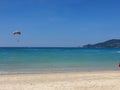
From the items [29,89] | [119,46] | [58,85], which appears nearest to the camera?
[29,89]

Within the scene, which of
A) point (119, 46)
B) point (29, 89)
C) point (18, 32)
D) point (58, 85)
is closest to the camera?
point (29, 89)

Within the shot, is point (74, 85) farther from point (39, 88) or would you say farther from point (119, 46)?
point (119, 46)

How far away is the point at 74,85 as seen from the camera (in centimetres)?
1270

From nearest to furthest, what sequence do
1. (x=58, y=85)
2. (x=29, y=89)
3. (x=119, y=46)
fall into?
1. (x=29, y=89)
2. (x=58, y=85)
3. (x=119, y=46)

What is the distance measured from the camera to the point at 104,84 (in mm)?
12930

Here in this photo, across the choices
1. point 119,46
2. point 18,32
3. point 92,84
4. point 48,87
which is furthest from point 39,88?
point 119,46

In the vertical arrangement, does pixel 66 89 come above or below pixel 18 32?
below

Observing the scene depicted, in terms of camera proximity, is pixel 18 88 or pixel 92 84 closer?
pixel 18 88

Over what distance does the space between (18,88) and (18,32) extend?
3.96m

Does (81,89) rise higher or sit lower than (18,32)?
lower

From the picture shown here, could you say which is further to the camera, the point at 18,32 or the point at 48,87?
the point at 18,32

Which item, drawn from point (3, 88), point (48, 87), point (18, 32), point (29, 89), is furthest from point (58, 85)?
point (18, 32)

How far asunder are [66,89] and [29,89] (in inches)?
56.0

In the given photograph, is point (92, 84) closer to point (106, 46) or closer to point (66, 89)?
point (66, 89)
